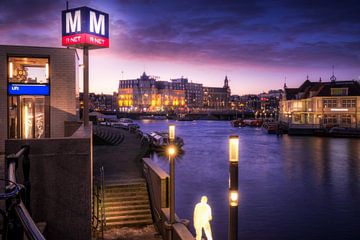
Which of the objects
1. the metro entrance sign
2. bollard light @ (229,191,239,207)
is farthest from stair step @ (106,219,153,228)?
bollard light @ (229,191,239,207)

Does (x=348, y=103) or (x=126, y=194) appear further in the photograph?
(x=348, y=103)

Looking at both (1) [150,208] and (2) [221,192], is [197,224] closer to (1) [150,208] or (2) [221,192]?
(1) [150,208]

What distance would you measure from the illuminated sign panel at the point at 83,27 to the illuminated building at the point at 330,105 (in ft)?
233

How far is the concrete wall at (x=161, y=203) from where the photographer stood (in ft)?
40.9

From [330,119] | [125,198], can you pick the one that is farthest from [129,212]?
[330,119]

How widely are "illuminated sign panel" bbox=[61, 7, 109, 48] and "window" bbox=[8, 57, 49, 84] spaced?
1.82 metres

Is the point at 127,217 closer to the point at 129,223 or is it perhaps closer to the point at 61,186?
the point at 129,223

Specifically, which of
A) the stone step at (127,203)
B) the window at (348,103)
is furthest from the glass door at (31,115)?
the window at (348,103)

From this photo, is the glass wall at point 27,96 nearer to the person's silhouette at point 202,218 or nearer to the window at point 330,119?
the person's silhouette at point 202,218

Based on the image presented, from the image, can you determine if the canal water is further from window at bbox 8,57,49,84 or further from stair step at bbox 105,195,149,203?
window at bbox 8,57,49,84

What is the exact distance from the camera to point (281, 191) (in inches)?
1194

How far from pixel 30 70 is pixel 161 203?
9509 millimetres

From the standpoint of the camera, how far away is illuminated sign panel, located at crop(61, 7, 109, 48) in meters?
19.0

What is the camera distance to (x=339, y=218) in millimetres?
22750
